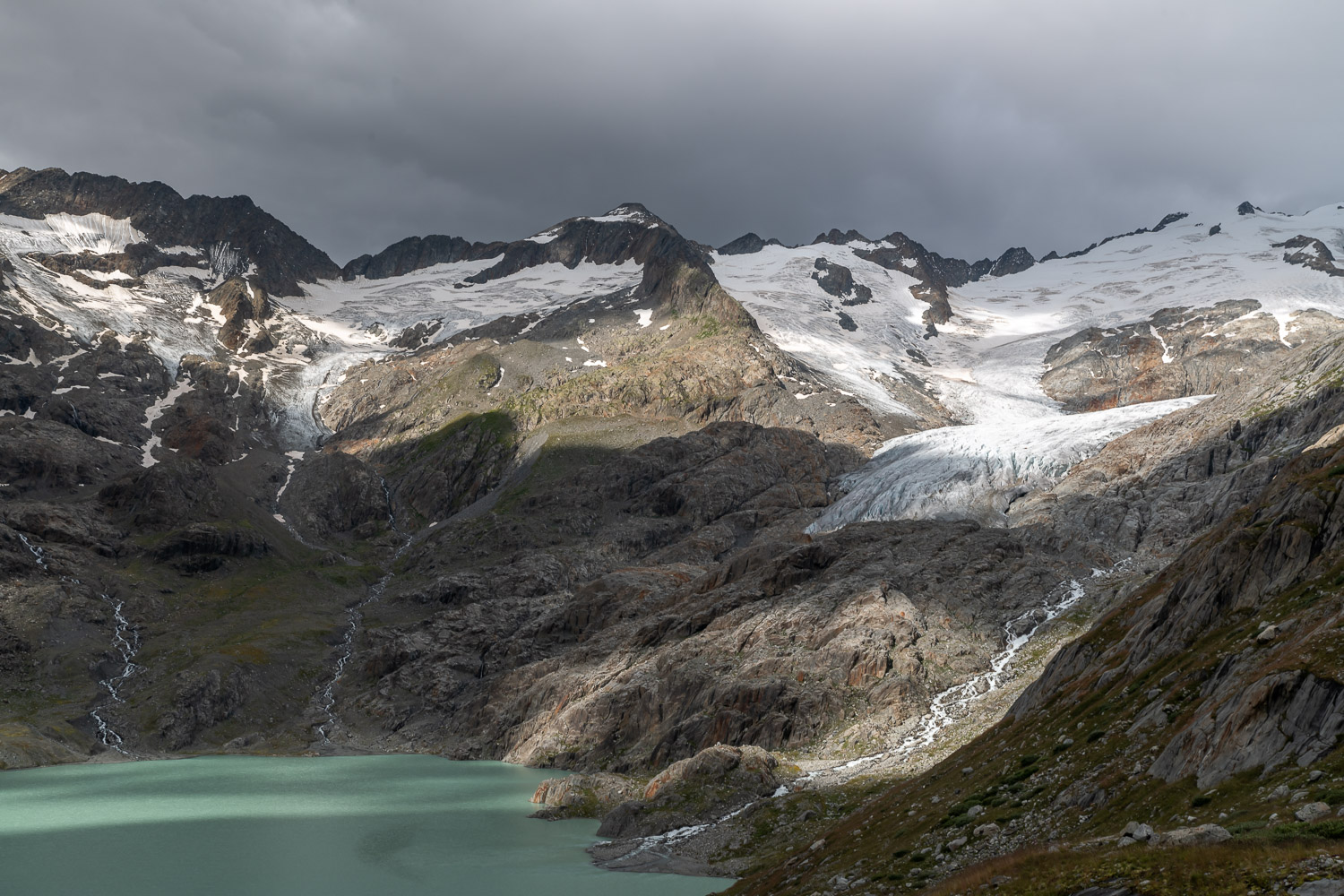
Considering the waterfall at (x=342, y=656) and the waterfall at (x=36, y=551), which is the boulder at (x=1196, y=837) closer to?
the waterfall at (x=342, y=656)

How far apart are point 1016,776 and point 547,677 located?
9910 cm

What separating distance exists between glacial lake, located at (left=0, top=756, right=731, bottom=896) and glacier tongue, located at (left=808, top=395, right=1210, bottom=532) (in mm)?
96066

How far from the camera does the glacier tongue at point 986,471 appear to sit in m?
170

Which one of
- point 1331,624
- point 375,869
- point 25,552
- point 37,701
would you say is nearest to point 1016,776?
point 1331,624

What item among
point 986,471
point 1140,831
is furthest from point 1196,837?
point 986,471

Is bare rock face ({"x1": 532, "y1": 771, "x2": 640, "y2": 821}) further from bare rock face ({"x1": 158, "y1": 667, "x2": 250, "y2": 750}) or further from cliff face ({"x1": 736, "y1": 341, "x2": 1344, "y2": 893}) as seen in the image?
bare rock face ({"x1": 158, "y1": 667, "x2": 250, "y2": 750})

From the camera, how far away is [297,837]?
75.1 meters

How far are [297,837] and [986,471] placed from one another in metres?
142

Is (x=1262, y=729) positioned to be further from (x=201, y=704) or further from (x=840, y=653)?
(x=201, y=704)

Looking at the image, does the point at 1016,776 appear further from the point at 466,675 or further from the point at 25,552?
the point at 25,552

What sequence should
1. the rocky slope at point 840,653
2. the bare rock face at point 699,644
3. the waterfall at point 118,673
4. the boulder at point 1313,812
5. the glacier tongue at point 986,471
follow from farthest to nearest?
the glacier tongue at point 986,471, the waterfall at point 118,673, the bare rock face at point 699,644, the rocky slope at point 840,653, the boulder at point 1313,812

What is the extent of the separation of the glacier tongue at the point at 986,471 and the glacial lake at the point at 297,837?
9607cm

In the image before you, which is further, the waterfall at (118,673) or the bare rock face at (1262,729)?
the waterfall at (118,673)

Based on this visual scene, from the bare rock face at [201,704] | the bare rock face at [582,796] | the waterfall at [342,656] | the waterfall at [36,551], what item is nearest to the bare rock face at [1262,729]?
the bare rock face at [582,796]
